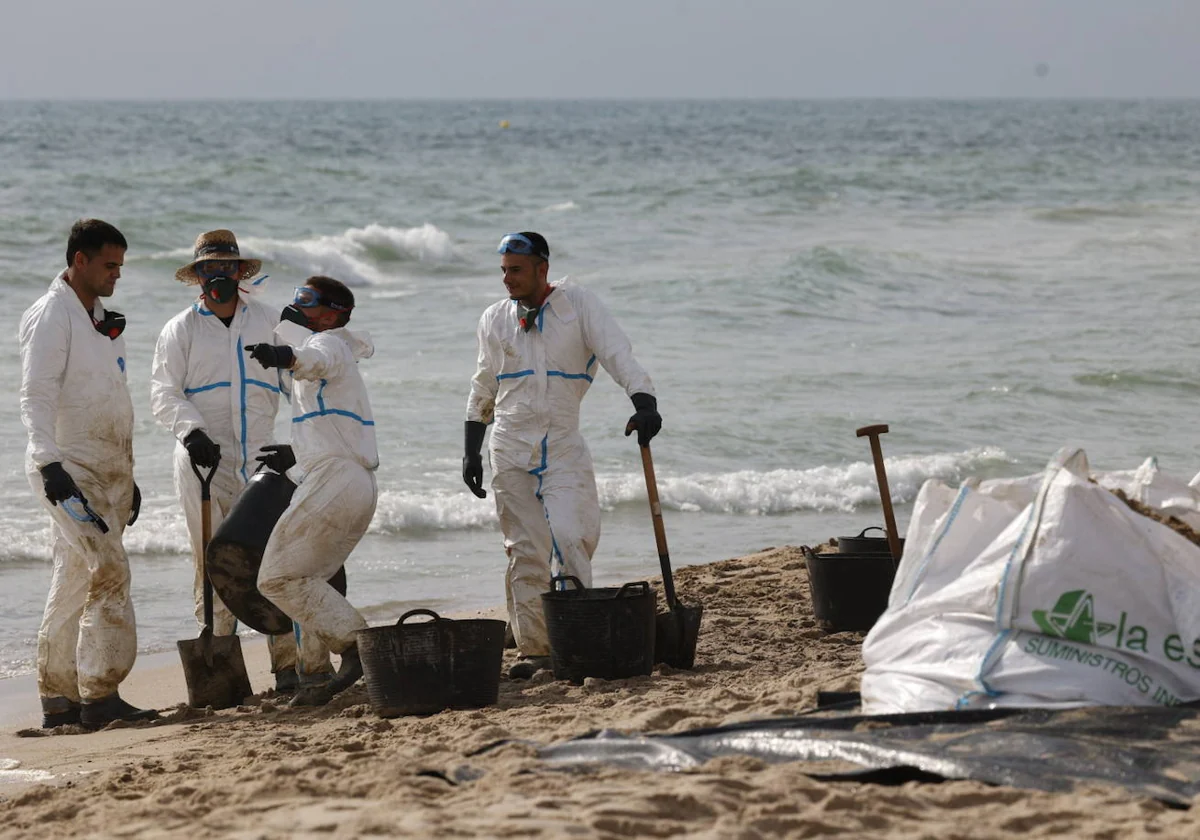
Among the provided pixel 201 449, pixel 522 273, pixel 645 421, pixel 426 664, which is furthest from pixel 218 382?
pixel 645 421

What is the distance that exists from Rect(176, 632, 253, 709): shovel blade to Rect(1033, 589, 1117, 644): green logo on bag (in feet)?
10.6

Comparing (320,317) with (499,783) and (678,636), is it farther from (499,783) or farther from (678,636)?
(499,783)

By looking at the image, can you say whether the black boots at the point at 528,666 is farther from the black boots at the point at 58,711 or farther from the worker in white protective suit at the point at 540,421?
the black boots at the point at 58,711

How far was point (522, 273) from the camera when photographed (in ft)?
20.4

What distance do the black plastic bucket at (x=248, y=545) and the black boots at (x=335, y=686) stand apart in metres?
0.32

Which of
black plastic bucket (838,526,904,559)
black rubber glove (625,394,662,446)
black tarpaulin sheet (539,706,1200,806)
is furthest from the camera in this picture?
black plastic bucket (838,526,904,559)

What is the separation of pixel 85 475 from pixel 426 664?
1602 mm

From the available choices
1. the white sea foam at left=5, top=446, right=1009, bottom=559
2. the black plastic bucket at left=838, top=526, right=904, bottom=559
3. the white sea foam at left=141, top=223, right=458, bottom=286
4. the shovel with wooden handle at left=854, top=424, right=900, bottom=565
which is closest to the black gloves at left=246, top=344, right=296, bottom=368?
the shovel with wooden handle at left=854, top=424, right=900, bottom=565

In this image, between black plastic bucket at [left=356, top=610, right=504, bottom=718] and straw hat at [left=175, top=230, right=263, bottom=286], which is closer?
black plastic bucket at [left=356, top=610, right=504, bottom=718]

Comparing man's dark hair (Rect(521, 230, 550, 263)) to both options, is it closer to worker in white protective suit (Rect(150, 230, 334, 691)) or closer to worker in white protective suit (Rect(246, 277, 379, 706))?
worker in white protective suit (Rect(246, 277, 379, 706))

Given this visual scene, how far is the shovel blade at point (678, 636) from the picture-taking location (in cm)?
610

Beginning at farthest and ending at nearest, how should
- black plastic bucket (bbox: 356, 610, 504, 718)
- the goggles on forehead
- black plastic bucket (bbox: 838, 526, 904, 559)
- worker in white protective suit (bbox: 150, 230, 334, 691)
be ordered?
black plastic bucket (bbox: 838, 526, 904, 559)
worker in white protective suit (bbox: 150, 230, 334, 691)
the goggles on forehead
black plastic bucket (bbox: 356, 610, 504, 718)

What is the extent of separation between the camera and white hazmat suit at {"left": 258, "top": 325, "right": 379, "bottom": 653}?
19.0ft

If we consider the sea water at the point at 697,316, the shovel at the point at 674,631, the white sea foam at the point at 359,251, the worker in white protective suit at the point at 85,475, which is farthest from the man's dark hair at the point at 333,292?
the white sea foam at the point at 359,251
